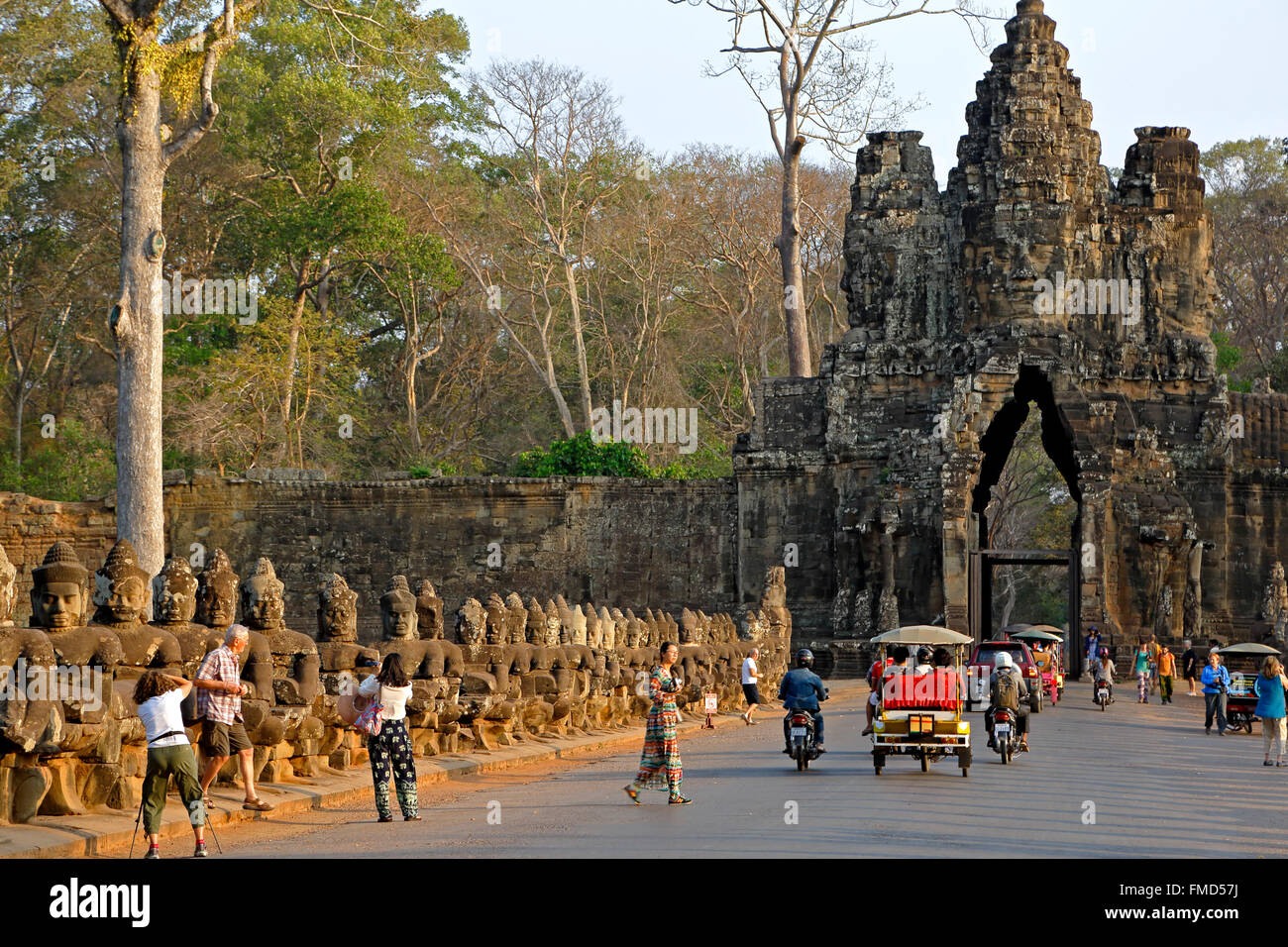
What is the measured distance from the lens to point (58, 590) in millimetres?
11188

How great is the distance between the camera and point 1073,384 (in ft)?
116

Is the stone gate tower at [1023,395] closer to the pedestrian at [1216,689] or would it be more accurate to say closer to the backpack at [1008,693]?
the pedestrian at [1216,689]

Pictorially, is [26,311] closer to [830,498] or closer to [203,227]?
[203,227]

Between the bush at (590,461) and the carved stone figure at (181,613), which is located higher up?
the bush at (590,461)

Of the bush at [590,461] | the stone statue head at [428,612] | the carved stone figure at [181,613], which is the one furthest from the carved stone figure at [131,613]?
the bush at [590,461]

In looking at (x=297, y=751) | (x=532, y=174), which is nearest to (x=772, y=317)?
(x=532, y=174)

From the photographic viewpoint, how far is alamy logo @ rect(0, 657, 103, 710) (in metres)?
10.1

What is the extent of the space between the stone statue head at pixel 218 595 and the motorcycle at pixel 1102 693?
17417 millimetres

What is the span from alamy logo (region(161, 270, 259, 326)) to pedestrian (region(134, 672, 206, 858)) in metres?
32.6

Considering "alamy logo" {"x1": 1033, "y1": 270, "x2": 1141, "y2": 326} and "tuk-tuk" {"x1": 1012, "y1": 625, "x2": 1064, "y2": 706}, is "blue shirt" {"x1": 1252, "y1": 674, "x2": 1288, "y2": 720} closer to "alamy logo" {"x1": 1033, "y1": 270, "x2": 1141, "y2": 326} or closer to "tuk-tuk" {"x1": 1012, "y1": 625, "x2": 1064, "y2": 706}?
"tuk-tuk" {"x1": 1012, "y1": 625, "x2": 1064, "y2": 706}

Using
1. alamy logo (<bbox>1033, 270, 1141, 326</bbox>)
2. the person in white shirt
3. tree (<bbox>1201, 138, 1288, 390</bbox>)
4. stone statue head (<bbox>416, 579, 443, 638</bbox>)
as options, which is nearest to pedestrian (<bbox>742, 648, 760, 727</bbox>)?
stone statue head (<bbox>416, 579, 443, 638</bbox>)

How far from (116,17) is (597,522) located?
59.5 ft

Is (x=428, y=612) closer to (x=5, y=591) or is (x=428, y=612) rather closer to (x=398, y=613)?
(x=398, y=613)

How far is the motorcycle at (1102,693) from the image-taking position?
88.4 feet
